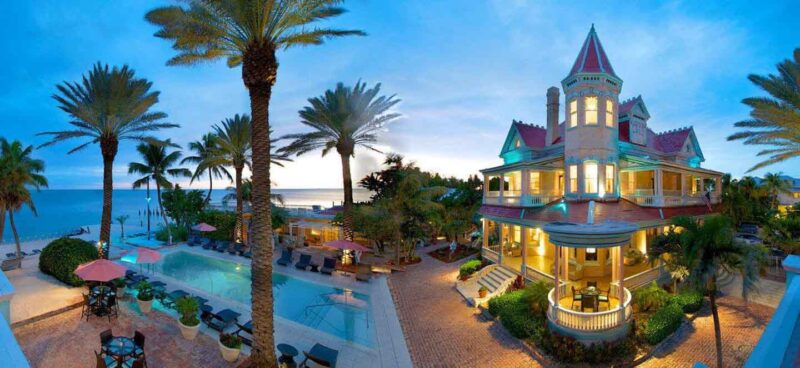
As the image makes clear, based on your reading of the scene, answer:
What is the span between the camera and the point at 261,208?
9.60 m

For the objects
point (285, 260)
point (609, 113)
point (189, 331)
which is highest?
point (609, 113)

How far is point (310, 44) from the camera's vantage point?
12.5 m

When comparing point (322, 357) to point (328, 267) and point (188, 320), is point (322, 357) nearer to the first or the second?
point (188, 320)

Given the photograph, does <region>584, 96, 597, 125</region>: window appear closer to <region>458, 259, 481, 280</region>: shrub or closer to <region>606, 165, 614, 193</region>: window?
<region>606, 165, 614, 193</region>: window

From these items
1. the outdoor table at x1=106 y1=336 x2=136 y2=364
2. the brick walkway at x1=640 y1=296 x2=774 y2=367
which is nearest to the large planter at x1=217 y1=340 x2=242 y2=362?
the outdoor table at x1=106 y1=336 x2=136 y2=364

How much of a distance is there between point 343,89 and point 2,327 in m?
22.6

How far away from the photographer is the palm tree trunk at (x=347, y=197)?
931 inches

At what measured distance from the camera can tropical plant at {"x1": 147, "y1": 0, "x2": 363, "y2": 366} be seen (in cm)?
945

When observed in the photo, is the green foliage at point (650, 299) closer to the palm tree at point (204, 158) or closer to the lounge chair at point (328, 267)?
the lounge chair at point (328, 267)

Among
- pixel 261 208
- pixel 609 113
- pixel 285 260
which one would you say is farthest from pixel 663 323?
pixel 285 260

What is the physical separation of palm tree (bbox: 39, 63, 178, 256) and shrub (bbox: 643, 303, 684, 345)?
→ 86.3 feet

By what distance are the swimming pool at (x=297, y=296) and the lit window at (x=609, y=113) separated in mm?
15160

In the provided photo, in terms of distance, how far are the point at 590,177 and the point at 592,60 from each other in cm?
606

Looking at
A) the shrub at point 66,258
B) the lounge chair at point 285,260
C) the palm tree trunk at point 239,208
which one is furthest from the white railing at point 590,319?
the palm tree trunk at point 239,208
